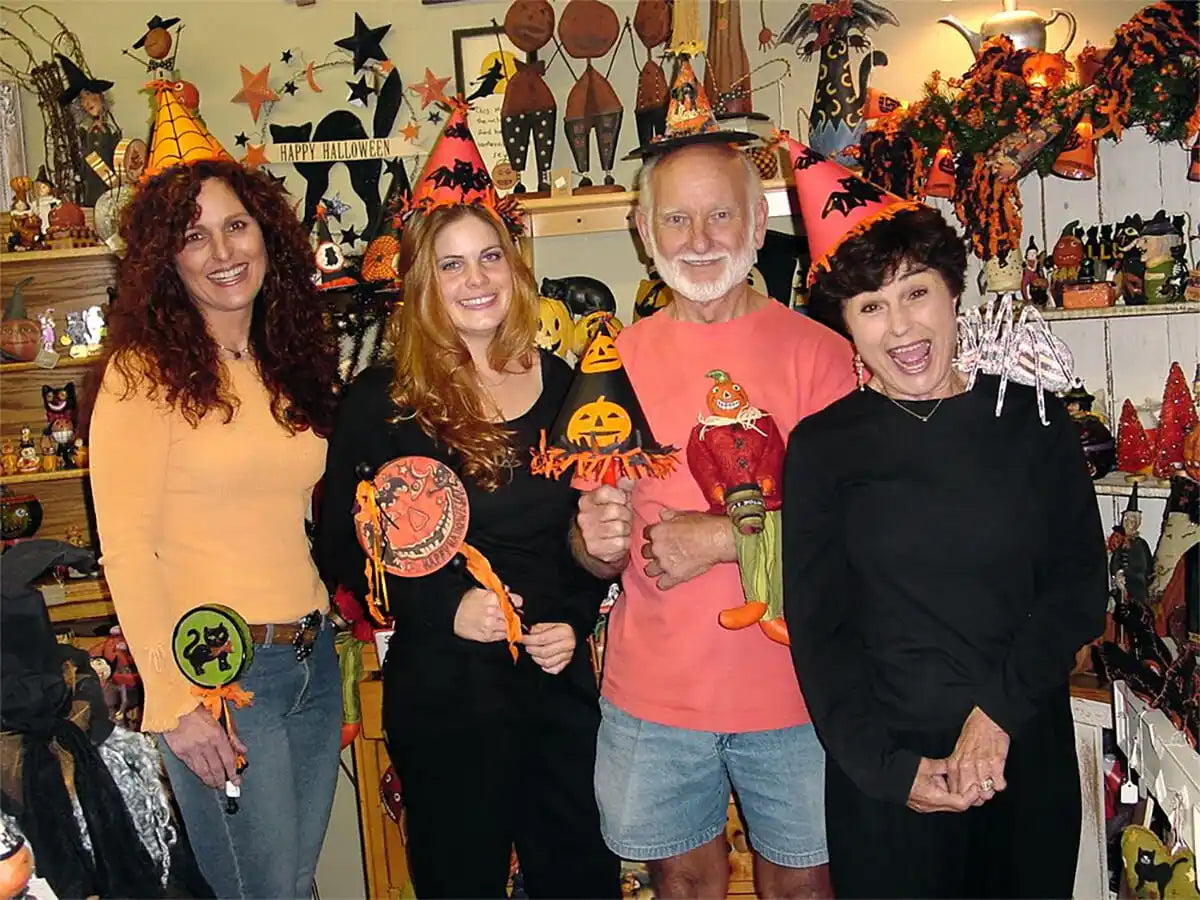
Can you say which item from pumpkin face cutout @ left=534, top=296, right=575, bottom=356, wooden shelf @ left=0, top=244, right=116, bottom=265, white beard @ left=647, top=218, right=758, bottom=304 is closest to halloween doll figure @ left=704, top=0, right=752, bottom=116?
pumpkin face cutout @ left=534, top=296, right=575, bottom=356

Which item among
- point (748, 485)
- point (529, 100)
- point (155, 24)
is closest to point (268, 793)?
point (748, 485)

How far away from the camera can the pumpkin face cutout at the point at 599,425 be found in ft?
5.63

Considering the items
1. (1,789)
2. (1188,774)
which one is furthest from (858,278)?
(1,789)

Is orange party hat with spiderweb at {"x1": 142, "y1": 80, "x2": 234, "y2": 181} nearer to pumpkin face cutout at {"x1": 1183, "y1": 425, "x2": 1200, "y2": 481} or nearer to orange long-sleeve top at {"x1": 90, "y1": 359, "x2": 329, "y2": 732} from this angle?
orange long-sleeve top at {"x1": 90, "y1": 359, "x2": 329, "y2": 732}

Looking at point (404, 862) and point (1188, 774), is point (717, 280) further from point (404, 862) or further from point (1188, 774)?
point (404, 862)

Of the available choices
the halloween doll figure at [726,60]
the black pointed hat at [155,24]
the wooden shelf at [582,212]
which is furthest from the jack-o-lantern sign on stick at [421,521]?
the black pointed hat at [155,24]

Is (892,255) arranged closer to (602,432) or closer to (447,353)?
(602,432)

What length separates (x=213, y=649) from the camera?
5.66ft

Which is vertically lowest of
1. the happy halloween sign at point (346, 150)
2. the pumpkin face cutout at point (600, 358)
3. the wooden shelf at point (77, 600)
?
the wooden shelf at point (77, 600)

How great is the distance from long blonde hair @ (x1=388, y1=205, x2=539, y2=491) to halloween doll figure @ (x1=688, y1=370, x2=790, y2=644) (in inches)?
14.5

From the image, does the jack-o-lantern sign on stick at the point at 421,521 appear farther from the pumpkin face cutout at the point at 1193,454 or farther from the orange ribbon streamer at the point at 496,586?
the pumpkin face cutout at the point at 1193,454

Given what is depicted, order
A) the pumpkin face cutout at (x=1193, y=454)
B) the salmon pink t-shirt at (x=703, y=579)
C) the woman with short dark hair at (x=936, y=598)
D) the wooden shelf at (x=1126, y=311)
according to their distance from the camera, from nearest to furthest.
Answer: the woman with short dark hair at (x=936, y=598) → the salmon pink t-shirt at (x=703, y=579) → the pumpkin face cutout at (x=1193, y=454) → the wooden shelf at (x=1126, y=311)

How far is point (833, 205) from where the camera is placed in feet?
5.79

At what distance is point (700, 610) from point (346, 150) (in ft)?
7.59
